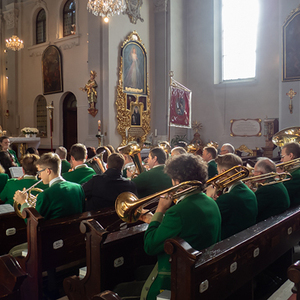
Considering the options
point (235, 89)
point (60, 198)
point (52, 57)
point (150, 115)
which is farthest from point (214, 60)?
point (60, 198)

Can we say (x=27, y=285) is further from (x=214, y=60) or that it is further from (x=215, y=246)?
(x=214, y=60)

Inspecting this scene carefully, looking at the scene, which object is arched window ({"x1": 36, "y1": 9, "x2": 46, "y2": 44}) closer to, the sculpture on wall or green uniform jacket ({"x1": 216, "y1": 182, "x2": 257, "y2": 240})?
the sculpture on wall

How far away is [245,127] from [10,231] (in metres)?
11.1

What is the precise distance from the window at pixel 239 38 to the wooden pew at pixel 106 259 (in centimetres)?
1195

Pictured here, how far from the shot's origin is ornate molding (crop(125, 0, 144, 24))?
11.9 meters

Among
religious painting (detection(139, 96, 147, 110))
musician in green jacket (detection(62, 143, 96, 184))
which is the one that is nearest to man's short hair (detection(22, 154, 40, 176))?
musician in green jacket (detection(62, 143, 96, 184))

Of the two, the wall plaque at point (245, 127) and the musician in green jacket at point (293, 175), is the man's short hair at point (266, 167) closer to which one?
the musician in green jacket at point (293, 175)

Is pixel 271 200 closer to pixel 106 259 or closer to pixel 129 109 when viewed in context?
pixel 106 259

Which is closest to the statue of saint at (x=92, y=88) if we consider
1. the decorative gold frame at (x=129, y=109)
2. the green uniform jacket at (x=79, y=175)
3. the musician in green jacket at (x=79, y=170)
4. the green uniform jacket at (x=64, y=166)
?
the decorative gold frame at (x=129, y=109)

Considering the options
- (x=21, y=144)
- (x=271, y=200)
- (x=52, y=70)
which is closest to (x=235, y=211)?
(x=271, y=200)

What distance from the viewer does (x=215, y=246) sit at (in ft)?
7.24

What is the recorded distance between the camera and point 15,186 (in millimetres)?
3939

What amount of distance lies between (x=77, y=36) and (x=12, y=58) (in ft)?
13.2

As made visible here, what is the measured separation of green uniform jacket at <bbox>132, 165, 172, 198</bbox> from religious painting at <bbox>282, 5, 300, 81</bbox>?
868cm
